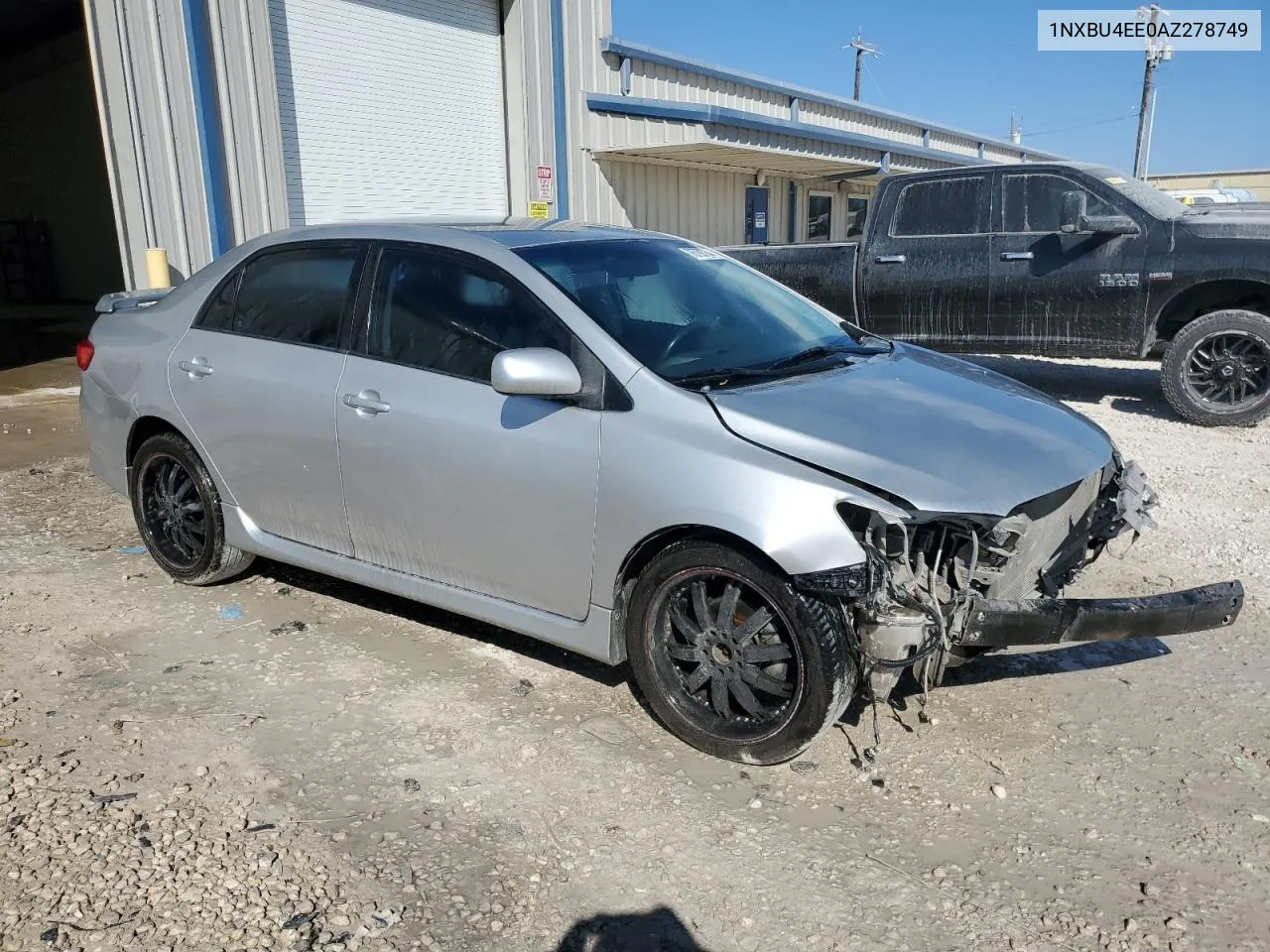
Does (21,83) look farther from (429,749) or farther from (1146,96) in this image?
(1146,96)

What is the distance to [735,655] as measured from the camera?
10.5ft

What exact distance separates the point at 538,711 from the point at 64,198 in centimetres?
2296

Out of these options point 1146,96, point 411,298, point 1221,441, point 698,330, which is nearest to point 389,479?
point 411,298

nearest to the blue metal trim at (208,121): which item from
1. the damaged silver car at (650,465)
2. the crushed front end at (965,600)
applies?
the damaged silver car at (650,465)

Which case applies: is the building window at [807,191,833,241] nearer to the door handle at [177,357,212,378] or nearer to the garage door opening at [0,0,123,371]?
the garage door opening at [0,0,123,371]

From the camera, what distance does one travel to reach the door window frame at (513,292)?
3351 mm

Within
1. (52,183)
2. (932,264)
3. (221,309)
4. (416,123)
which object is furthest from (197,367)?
(52,183)

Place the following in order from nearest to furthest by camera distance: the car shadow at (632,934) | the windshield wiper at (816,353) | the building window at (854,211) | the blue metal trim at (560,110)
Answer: the car shadow at (632,934)
the windshield wiper at (816,353)
the blue metal trim at (560,110)
the building window at (854,211)

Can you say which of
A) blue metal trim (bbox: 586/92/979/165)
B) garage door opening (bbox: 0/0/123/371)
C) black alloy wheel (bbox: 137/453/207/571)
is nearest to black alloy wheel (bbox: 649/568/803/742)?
black alloy wheel (bbox: 137/453/207/571)

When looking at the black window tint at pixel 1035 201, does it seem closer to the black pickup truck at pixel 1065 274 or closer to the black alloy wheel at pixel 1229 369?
the black pickup truck at pixel 1065 274

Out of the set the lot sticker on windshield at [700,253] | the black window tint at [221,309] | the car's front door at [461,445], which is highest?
the lot sticker on windshield at [700,253]

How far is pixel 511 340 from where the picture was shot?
11.8 ft

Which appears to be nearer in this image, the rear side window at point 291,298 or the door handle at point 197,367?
the rear side window at point 291,298

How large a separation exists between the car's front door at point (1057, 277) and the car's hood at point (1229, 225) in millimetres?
355
